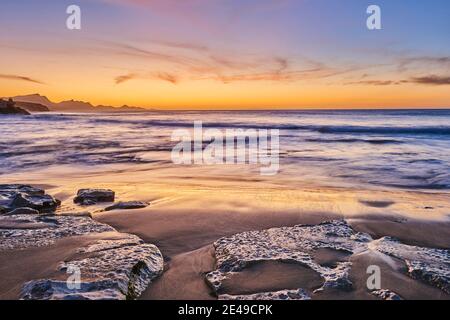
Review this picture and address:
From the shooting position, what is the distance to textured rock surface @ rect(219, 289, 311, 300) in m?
2.57

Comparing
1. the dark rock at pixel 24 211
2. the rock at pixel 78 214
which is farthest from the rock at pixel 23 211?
the rock at pixel 78 214

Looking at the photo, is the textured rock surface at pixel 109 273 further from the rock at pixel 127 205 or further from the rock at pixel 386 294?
the rock at pixel 386 294

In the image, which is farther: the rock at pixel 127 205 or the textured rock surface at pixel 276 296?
the rock at pixel 127 205

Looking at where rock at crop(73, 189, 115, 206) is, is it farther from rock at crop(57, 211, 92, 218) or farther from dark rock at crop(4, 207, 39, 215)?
dark rock at crop(4, 207, 39, 215)

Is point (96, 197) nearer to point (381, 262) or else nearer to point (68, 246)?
point (68, 246)

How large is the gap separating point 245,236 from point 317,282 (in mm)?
1180

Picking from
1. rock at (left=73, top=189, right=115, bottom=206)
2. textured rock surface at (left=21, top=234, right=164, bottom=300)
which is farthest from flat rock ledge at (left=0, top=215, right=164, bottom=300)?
rock at (left=73, top=189, right=115, bottom=206)

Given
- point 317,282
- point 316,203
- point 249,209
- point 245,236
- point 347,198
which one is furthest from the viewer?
point 347,198

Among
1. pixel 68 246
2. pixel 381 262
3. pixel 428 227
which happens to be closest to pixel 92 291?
pixel 68 246

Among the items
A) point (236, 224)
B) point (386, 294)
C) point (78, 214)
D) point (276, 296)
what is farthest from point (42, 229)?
point (386, 294)

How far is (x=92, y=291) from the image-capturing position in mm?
2500

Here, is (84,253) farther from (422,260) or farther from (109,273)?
(422,260)

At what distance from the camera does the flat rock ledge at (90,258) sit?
2.52 metres

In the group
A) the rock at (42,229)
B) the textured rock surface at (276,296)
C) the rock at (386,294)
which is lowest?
the rock at (386,294)
